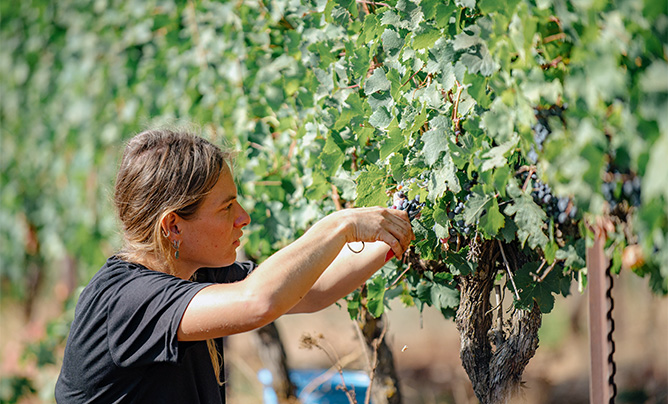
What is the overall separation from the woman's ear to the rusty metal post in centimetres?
99

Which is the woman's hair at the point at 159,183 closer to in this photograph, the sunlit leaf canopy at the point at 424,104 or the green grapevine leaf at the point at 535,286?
the sunlit leaf canopy at the point at 424,104

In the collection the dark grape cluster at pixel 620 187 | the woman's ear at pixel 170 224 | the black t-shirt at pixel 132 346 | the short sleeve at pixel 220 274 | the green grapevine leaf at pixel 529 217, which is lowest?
the short sleeve at pixel 220 274

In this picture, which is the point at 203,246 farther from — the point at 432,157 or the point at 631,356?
the point at 631,356

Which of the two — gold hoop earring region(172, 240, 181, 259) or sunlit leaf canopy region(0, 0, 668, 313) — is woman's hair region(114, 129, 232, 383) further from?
sunlit leaf canopy region(0, 0, 668, 313)

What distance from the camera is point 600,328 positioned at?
173 centimetres

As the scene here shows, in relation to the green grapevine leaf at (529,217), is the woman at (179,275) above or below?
below

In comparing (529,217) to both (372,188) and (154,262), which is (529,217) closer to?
(372,188)

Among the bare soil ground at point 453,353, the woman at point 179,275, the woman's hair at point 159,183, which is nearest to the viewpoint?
the woman at point 179,275

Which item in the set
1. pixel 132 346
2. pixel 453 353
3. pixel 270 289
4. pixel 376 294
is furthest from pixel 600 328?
pixel 453 353

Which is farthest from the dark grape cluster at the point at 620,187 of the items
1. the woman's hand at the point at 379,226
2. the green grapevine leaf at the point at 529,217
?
the woman's hand at the point at 379,226

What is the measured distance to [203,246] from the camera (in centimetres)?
162

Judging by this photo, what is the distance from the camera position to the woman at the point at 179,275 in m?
1.35

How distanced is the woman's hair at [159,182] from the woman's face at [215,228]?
21 millimetres

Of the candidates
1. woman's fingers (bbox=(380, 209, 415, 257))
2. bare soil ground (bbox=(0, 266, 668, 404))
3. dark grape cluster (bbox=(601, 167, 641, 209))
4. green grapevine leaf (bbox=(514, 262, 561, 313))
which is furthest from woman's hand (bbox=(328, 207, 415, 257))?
bare soil ground (bbox=(0, 266, 668, 404))
